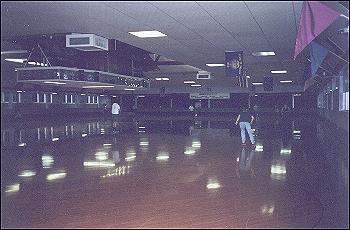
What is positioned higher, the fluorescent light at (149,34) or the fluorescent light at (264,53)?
the fluorescent light at (149,34)

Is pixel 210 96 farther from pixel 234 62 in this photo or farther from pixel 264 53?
pixel 234 62

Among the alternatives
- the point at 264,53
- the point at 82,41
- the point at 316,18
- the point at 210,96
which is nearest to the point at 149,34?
the point at 82,41

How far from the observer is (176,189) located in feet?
19.3

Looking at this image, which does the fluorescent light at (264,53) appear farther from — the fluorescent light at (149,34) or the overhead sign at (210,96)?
the overhead sign at (210,96)

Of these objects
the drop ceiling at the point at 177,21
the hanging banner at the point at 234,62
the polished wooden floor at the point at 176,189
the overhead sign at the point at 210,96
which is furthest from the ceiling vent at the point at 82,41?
the overhead sign at the point at 210,96

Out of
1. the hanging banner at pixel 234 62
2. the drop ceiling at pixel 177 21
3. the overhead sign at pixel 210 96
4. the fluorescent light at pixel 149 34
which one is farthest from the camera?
the overhead sign at pixel 210 96

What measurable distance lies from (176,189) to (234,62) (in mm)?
7064

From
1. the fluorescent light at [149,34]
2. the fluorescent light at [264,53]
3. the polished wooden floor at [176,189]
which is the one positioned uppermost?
the fluorescent light at [149,34]

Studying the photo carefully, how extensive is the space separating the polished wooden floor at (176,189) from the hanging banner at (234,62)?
10.1ft

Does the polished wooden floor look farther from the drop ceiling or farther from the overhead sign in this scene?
the overhead sign

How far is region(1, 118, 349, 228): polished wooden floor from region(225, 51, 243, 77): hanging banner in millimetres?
3067

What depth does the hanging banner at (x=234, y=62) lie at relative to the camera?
1200 cm

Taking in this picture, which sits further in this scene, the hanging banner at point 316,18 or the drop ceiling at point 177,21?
the drop ceiling at point 177,21

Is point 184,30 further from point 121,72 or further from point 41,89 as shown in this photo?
point 41,89
